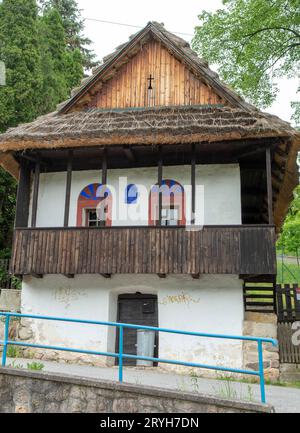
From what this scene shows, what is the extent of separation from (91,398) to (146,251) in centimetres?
488

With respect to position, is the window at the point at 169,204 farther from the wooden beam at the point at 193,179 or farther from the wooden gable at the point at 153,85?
the wooden gable at the point at 153,85

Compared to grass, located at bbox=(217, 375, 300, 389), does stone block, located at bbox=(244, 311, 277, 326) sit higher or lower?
higher

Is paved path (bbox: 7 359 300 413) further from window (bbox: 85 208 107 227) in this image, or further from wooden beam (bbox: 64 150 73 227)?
window (bbox: 85 208 107 227)

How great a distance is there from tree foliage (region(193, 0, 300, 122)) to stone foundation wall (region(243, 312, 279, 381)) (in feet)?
36.2

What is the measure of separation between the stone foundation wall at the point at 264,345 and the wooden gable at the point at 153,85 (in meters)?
5.77

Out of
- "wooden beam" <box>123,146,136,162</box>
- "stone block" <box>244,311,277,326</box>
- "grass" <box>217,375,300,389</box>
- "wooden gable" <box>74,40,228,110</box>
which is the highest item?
"wooden gable" <box>74,40,228,110</box>

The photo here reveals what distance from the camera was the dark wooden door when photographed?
Answer: 12469 mm

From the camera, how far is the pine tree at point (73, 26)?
35.1m

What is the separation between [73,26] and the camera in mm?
35844

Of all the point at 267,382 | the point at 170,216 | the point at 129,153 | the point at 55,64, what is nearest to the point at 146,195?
the point at 170,216

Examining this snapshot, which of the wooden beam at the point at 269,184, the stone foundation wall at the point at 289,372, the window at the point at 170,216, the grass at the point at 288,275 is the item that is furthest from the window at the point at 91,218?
the grass at the point at 288,275

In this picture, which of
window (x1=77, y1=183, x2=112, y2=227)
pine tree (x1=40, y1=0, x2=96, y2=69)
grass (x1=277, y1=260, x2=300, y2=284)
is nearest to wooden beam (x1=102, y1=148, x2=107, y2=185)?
window (x1=77, y1=183, x2=112, y2=227)
